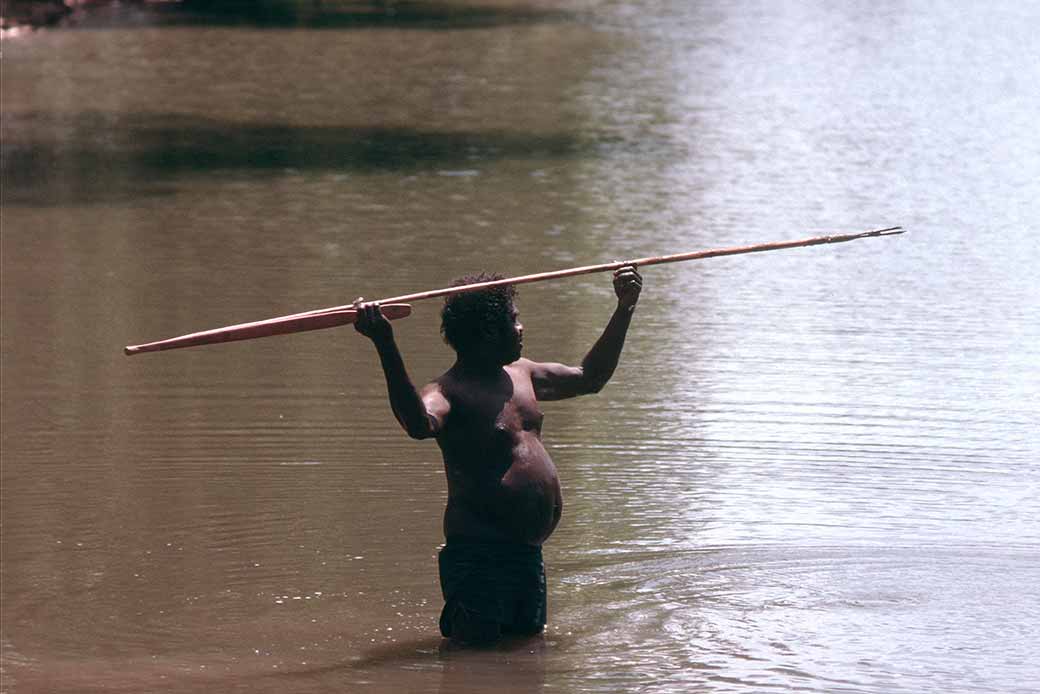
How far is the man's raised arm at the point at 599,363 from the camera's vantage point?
6.29 meters

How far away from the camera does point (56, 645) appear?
6.49 metres

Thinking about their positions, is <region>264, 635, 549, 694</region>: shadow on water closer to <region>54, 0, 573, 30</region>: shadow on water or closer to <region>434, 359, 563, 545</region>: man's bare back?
<region>434, 359, 563, 545</region>: man's bare back

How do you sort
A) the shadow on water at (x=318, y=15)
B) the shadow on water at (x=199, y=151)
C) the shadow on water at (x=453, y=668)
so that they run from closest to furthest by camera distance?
the shadow on water at (x=453, y=668) → the shadow on water at (x=199, y=151) → the shadow on water at (x=318, y=15)

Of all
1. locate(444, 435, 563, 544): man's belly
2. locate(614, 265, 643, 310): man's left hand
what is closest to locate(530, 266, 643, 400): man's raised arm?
locate(614, 265, 643, 310): man's left hand

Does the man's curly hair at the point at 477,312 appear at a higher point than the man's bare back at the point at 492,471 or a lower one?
higher

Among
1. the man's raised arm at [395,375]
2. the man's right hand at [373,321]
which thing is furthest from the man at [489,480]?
the man's right hand at [373,321]

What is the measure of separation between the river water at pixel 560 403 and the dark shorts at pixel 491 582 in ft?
0.47

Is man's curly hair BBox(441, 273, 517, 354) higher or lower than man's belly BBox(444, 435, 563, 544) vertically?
higher

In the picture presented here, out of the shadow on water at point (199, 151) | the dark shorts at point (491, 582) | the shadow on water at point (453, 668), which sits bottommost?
the shadow on water at point (453, 668)

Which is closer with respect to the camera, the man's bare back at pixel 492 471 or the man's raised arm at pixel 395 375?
the man's raised arm at pixel 395 375

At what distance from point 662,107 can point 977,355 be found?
10825mm

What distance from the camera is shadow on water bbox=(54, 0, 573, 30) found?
104 ft

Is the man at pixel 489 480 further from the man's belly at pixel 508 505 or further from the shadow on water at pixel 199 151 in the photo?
the shadow on water at pixel 199 151

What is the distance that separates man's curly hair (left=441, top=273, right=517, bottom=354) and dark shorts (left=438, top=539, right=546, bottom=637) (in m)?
0.61
